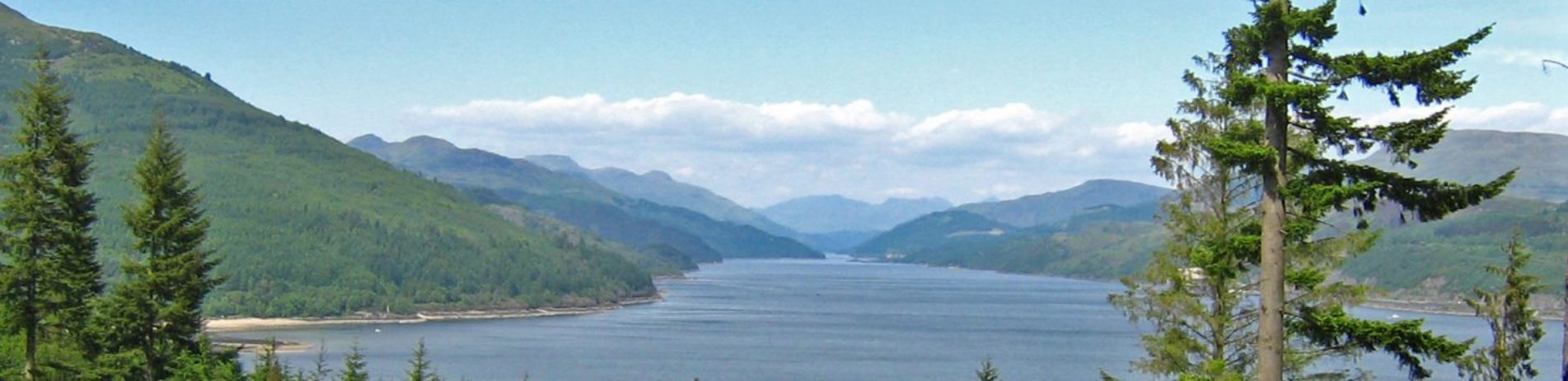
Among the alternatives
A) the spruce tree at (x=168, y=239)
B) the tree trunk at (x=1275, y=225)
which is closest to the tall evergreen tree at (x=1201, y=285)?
the tree trunk at (x=1275, y=225)

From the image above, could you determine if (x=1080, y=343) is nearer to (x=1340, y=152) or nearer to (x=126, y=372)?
(x=126, y=372)

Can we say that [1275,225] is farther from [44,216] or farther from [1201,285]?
[44,216]

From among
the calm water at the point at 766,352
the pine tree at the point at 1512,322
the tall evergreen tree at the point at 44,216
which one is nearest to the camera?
the pine tree at the point at 1512,322

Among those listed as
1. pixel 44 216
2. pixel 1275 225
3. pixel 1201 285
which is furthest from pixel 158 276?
pixel 1275 225

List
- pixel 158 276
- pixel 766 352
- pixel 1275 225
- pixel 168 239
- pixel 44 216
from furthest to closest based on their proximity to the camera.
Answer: pixel 766 352 → pixel 168 239 → pixel 158 276 → pixel 44 216 → pixel 1275 225

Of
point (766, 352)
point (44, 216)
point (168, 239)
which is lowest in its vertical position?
Result: point (766, 352)

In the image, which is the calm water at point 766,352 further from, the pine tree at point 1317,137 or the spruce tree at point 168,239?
the pine tree at point 1317,137
